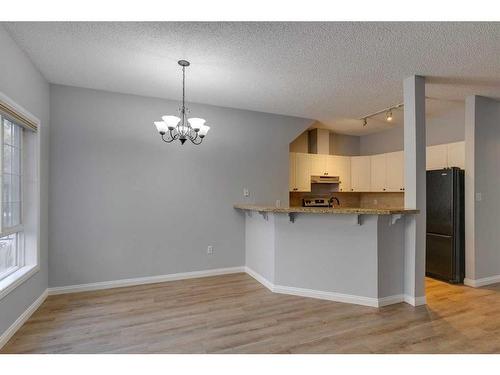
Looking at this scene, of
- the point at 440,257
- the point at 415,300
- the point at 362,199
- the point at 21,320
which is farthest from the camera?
the point at 362,199

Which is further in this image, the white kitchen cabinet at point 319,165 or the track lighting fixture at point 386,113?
the white kitchen cabinet at point 319,165

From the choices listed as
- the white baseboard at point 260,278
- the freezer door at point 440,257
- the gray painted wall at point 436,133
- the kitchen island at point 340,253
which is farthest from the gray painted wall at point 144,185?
the gray painted wall at point 436,133

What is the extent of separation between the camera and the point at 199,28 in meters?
2.18

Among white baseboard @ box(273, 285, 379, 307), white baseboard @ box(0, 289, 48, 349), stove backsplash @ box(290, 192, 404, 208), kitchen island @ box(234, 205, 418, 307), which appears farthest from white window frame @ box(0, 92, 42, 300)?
stove backsplash @ box(290, 192, 404, 208)

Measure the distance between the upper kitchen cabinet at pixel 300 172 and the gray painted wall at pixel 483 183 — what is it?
8.00ft

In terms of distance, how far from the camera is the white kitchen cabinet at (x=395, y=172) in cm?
491

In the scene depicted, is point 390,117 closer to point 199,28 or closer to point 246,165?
point 246,165

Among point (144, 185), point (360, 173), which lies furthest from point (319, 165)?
point (144, 185)

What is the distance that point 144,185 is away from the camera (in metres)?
3.73

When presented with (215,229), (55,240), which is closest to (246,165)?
(215,229)

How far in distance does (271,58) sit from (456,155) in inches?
133

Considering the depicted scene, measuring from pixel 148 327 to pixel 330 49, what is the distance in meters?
3.16

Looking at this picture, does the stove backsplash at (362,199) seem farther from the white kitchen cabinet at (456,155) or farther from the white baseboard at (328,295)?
the white baseboard at (328,295)

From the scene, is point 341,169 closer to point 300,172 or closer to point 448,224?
point 300,172
